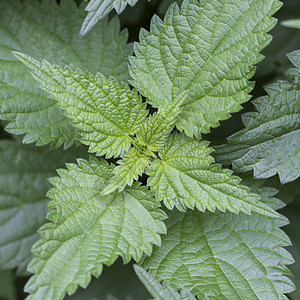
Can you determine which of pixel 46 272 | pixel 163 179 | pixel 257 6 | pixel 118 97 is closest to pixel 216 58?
pixel 257 6

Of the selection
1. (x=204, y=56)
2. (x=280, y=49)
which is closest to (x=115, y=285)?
(x=204, y=56)

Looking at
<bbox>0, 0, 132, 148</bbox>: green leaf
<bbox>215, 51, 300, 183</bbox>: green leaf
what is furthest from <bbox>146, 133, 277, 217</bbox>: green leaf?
<bbox>0, 0, 132, 148</bbox>: green leaf

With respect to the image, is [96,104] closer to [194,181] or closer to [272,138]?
[194,181]

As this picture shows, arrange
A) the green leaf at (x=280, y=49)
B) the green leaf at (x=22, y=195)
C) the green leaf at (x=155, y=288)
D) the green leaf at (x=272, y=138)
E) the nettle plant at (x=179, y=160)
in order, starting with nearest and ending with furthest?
1. the green leaf at (x=155, y=288)
2. the nettle plant at (x=179, y=160)
3. the green leaf at (x=272, y=138)
4. the green leaf at (x=22, y=195)
5. the green leaf at (x=280, y=49)

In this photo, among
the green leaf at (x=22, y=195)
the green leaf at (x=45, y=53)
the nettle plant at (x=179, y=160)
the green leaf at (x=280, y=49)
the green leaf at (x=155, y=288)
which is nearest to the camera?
the green leaf at (x=155, y=288)

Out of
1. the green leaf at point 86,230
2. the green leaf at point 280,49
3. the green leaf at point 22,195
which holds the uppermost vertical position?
the green leaf at point 280,49

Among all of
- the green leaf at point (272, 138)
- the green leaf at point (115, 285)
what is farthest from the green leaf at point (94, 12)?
the green leaf at point (115, 285)

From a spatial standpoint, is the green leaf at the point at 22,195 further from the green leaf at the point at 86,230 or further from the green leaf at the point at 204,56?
the green leaf at the point at 204,56

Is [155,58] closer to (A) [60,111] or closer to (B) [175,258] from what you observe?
(A) [60,111]

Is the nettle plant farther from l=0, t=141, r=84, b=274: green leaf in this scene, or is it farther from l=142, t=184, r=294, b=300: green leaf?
l=0, t=141, r=84, b=274: green leaf
